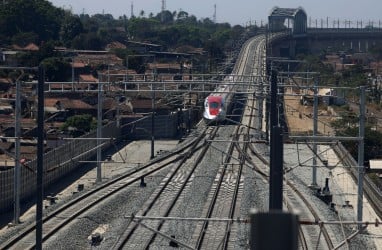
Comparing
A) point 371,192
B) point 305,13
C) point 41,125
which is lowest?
point 371,192

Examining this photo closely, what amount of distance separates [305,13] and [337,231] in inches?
2800

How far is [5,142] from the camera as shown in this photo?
698 inches

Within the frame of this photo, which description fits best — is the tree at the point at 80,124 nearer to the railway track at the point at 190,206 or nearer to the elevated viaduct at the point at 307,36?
the railway track at the point at 190,206

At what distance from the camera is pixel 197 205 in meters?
11.2

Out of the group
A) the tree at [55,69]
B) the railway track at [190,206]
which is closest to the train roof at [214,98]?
the railway track at [190,206]

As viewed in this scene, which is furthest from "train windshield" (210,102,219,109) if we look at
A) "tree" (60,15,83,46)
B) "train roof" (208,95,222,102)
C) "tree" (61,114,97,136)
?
"tree" (60,15,83,46)

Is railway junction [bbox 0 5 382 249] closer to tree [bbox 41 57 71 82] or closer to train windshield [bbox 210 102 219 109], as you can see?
train windshield [bbox 210 102 219 109]

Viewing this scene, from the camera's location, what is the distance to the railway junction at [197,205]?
8.30 meters

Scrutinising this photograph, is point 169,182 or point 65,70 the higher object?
point 65,70

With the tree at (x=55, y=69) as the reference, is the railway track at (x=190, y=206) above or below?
below

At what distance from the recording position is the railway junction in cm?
830

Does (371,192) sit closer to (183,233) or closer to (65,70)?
(183,233)

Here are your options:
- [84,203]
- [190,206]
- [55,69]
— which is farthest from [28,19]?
[190,206]

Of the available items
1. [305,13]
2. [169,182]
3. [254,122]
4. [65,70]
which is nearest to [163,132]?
[254,122]
